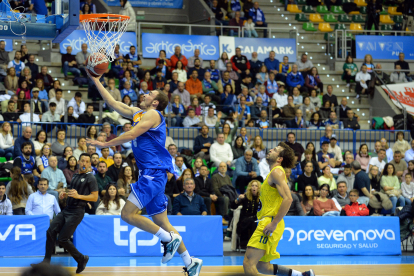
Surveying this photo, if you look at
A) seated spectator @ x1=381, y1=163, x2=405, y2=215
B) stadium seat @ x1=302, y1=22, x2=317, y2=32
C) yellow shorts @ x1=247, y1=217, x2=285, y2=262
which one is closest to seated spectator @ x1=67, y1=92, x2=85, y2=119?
seated spectator @ x1=381, y1=163, x2=405, y2=215

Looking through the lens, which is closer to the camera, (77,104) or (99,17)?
(99,17)

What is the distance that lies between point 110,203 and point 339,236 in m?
5.10

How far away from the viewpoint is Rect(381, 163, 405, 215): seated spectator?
49.6ft

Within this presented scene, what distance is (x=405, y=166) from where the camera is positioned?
16562mm

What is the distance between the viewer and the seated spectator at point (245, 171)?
14.9 metres

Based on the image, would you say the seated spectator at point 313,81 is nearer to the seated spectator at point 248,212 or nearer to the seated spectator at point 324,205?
the seated spectator at point 324,205

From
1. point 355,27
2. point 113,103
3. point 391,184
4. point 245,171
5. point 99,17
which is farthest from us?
point 355,27

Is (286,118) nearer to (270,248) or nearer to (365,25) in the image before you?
(365,25)

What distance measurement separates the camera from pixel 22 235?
11.7 metres

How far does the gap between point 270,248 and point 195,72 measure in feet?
41.7

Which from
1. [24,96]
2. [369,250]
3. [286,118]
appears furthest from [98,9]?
[369,250]

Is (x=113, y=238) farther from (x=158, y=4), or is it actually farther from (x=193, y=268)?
(x=158, y=4)

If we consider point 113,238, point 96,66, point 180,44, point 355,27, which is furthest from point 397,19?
point 96,66

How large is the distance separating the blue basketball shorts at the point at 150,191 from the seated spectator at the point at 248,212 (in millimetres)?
5631
